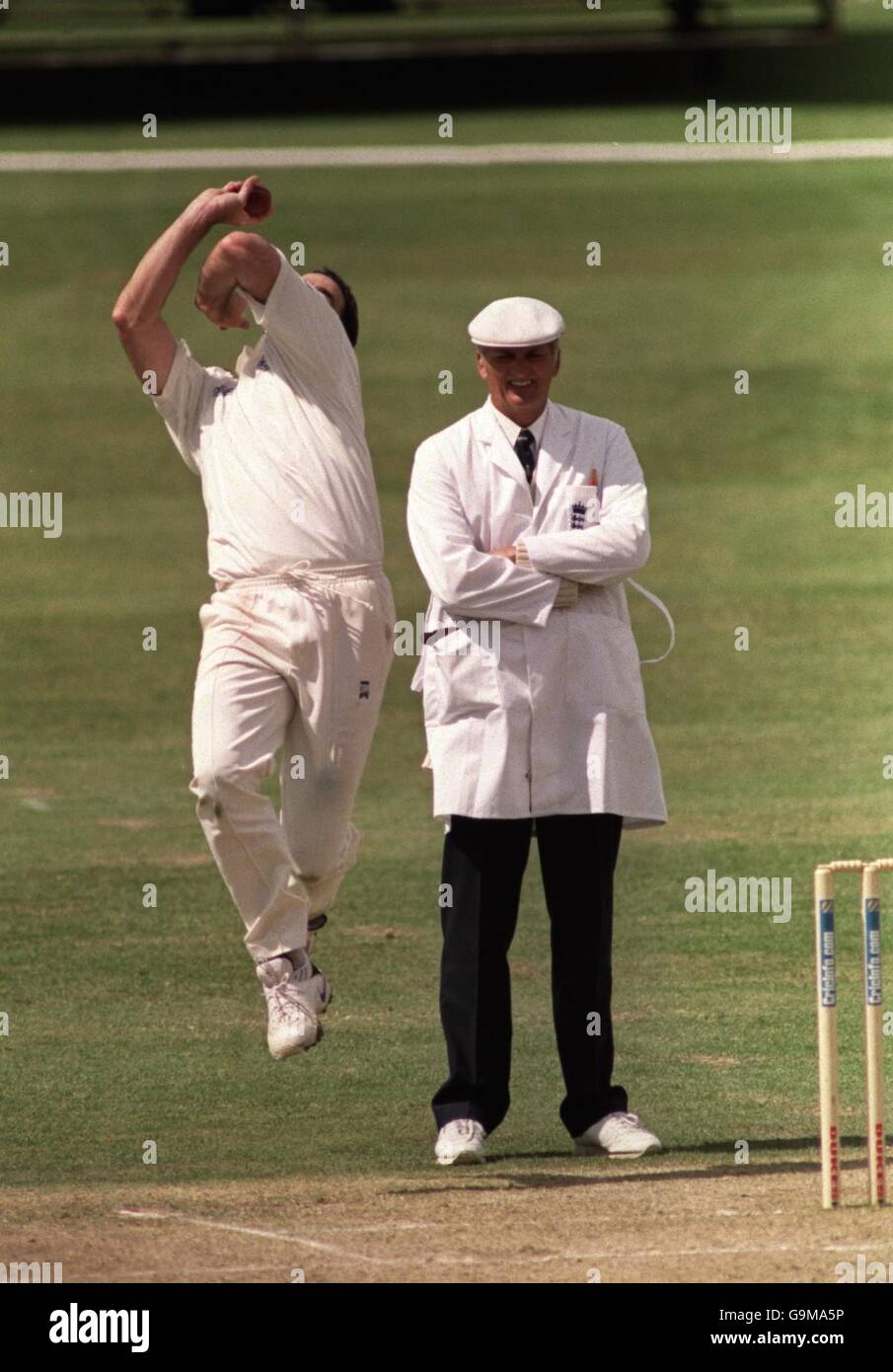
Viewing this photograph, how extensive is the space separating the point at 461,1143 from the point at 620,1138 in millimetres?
494

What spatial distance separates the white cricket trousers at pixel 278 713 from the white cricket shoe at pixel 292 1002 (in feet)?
0.23

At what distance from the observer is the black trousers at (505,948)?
8.15 metres

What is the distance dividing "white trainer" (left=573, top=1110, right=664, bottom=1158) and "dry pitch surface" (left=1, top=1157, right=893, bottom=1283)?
0.09m

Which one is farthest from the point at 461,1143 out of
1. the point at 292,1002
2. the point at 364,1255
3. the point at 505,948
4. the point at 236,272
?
the point at 236,272

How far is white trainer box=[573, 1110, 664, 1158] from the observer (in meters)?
8.19

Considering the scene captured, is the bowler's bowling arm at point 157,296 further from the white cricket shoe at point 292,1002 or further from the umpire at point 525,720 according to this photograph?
the white cricket shoe at point 292,1002

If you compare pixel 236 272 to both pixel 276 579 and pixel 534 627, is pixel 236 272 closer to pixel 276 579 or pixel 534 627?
pixel 276 579

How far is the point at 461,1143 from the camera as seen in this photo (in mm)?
8125

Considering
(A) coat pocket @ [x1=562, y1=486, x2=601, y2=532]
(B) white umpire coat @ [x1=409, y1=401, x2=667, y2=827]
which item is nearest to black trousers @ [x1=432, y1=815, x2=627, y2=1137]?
(B) white umpire coat @ [x1=409, y1=401, x2=667, y2=827]

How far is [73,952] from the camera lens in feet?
37.3

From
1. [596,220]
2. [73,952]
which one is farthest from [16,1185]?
[596,220]

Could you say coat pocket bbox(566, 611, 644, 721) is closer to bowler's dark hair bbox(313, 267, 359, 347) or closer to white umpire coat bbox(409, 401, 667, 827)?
white umpire coat bbox(409, 401, 667, 827)

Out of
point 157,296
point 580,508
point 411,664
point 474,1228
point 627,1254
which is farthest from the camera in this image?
point 411,664

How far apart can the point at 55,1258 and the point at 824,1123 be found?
209 cm
